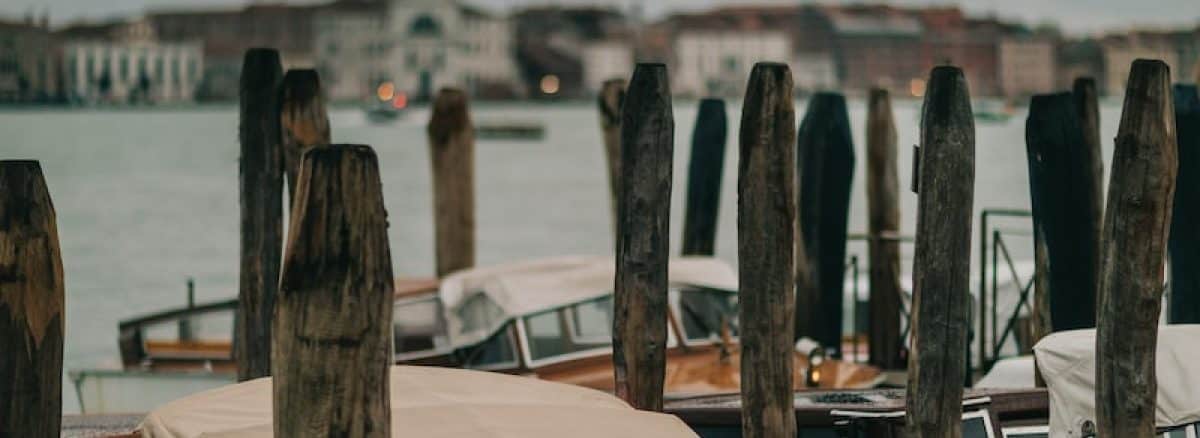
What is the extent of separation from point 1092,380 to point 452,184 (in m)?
7.29

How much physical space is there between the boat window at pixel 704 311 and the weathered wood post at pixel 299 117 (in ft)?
6.77

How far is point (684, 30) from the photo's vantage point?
17638 centimetres

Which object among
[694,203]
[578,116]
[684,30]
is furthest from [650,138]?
[684,30]

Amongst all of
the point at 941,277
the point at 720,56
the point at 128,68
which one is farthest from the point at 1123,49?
the point at 941,277

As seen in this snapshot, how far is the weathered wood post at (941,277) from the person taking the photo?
27.8ft

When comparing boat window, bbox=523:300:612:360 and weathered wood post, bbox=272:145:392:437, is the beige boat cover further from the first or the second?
boat window, bbox=523:300:612:360

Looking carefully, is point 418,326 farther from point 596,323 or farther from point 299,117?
point 299,117

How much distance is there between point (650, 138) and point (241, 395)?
271 centimetres

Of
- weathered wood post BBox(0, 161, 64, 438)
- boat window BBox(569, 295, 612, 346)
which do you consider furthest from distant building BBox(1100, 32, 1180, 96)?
weathered wood post BBox(0, 161, 64, 438)

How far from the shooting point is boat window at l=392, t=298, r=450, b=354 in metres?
12.9

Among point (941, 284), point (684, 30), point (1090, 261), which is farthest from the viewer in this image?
point (684, 30)

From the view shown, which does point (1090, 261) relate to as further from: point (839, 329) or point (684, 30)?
point (684, 30)

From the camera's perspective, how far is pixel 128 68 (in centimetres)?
15950

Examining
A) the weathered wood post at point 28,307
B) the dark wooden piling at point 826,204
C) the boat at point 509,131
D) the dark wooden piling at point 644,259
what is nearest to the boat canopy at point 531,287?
the dark wooden piling at point 826,204
